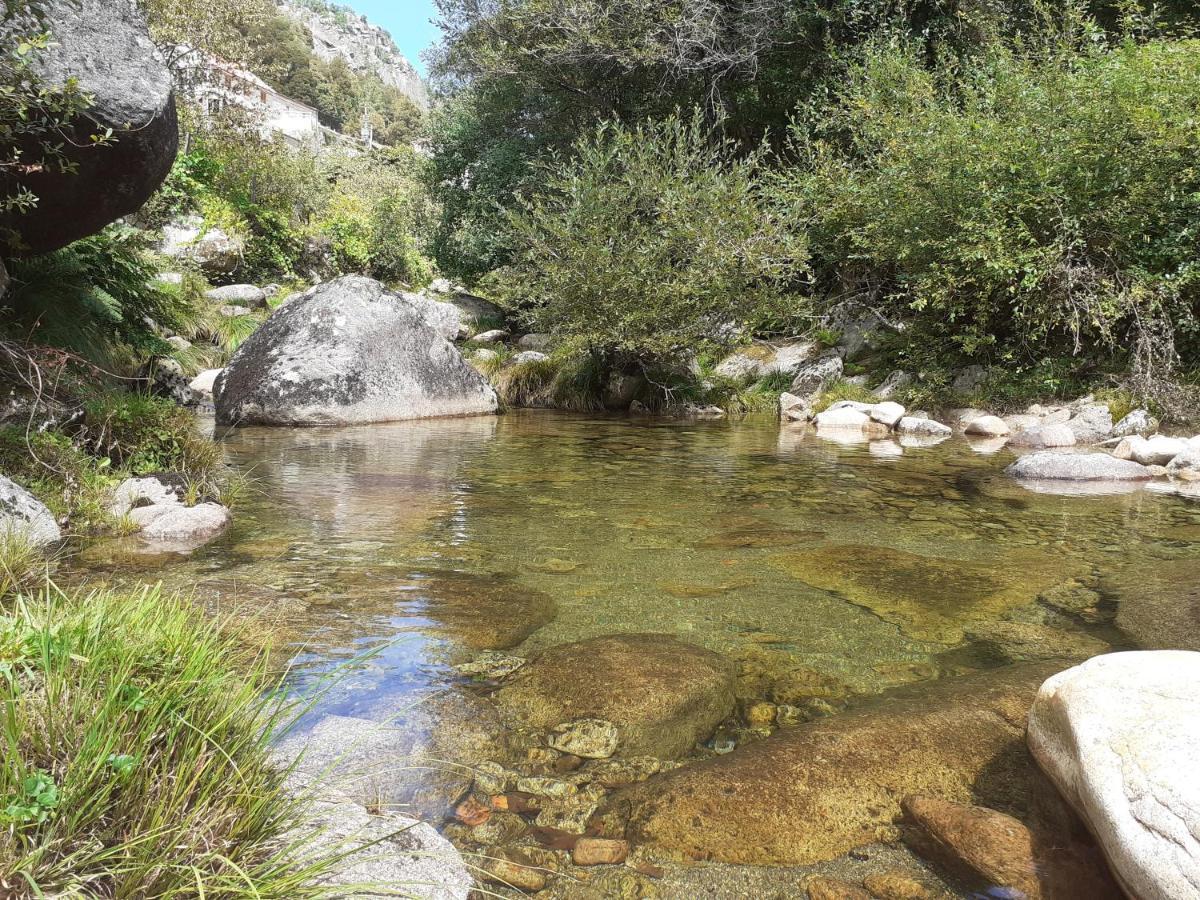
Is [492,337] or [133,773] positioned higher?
[492,337]

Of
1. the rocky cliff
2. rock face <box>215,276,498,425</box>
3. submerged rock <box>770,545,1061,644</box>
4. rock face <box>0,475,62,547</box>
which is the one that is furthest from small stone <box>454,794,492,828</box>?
the rocky cliff

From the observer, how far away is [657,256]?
45.1ft

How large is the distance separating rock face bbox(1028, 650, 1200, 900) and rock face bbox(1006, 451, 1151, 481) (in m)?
5.89

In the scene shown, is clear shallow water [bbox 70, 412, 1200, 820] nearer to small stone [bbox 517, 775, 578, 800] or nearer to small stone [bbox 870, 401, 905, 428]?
small stone [bbox 517, 775, 578, 800]

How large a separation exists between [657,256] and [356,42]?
12184 centimetres

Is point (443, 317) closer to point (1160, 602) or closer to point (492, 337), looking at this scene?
point (492, 337)

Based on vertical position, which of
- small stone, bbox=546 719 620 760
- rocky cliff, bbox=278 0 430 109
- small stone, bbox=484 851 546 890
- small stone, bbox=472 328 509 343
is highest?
rocky cliff, bbox=278 0 430 109

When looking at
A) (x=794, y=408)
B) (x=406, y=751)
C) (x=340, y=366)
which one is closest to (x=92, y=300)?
(x=340, y=366)

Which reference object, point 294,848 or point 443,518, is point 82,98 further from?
point 294,848

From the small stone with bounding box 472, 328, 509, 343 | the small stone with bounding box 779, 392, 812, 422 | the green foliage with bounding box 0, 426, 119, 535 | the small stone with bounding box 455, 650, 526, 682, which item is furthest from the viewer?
the small stone with bounding box 472, 328, 509, 343

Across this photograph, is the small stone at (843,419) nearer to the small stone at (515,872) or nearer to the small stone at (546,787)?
the small stone at (546,787)

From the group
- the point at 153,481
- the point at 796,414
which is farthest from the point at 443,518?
the point at 796,414

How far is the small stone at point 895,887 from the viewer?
1.93 m

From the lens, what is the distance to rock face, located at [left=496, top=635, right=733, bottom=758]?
273 centimetres
